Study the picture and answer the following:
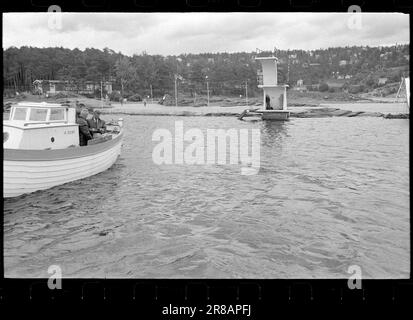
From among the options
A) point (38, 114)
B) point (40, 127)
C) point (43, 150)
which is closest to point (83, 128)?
point (38, 114)

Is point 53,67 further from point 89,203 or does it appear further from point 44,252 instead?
point 44,252

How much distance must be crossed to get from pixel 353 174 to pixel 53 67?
34.8 feet

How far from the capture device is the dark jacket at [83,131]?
13.1m

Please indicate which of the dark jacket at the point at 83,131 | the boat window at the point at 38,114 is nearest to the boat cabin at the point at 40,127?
the boat window at the point at 38,114

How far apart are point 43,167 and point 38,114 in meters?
2.17

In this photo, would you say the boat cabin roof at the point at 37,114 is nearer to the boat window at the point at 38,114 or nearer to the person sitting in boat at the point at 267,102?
the boat window at the point at 38,114

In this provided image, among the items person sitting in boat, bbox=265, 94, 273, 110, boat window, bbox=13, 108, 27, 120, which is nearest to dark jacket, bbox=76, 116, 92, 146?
boat window, bbox=13, 108, 27, 120

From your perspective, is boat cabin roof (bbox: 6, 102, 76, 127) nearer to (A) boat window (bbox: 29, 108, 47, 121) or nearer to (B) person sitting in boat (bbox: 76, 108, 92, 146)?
(A) boat window (bbox: 29, 108, 47, 121)

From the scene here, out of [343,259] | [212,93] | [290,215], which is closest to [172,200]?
[290,215]

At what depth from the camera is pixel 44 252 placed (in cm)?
674

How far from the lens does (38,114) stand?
11672 millimetres

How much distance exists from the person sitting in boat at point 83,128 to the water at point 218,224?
1435mm

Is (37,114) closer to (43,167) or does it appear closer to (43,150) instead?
(43,167)

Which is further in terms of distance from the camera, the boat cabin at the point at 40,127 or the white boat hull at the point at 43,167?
the boat cabin at the point at 40,127
